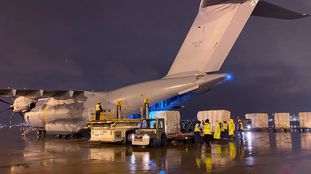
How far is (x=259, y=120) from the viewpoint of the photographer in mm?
35094

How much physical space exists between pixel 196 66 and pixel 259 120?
62.8ft

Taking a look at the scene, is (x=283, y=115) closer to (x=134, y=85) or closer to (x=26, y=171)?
(x=134, y=85)

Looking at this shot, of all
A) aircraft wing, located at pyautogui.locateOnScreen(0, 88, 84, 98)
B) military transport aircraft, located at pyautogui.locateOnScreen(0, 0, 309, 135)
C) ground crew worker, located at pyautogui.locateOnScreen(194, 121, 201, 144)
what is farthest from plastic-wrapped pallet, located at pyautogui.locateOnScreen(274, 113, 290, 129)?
aircraft wing, located at pyautogui.locateOnScreen(0, 88, 84, 98)

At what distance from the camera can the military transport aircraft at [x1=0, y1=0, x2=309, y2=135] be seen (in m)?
17.6

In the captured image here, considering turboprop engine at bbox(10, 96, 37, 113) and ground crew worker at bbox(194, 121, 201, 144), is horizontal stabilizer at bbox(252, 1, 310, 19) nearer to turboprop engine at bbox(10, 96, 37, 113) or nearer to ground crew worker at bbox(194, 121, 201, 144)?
ground crew worker at bbox(194, 121, 201, 144)

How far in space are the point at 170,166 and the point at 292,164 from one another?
13.2 ft

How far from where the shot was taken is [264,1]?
17391mm

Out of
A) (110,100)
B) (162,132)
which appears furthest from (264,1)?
(110,100)

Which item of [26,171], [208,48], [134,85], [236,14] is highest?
[236,14]

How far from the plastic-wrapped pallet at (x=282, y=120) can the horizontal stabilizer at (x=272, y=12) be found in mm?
18630

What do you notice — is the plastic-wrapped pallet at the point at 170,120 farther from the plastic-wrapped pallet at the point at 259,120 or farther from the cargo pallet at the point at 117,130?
the plastic-wrapped pallet at the point at 259,120

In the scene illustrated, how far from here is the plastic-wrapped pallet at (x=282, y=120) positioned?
33.7 meters

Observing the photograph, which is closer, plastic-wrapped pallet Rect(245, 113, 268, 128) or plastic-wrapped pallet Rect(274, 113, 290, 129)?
plastic-wrapped pallet Rect(274, 113, 290, 129)

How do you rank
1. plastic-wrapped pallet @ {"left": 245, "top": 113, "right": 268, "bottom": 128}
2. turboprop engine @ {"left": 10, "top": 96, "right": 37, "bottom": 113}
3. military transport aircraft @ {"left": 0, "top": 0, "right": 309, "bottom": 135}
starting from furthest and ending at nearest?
plastic-wrapped pallet @ {"left": 245, "top": 113, "right": 268, "bottom": 128} < turboprop engine @ {"left": 10, "top": 96, "right": 37, "bottom": 113} < military transport aircraft @ {"left": 0, "top": 0, "right": 309, "bottom": 135}
